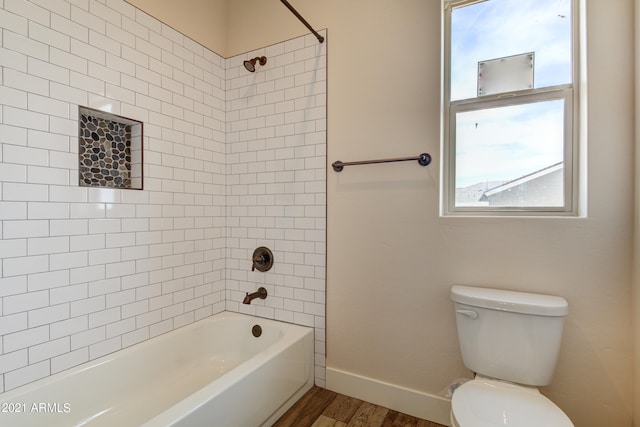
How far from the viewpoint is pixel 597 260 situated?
144 centimetres

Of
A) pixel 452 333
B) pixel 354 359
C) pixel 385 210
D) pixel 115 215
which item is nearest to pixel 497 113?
pixel 385 210

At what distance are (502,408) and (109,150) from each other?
2.33 meters

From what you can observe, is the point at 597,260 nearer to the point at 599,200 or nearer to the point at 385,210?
the point at 599,200

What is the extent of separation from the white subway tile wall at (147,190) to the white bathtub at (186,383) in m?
0.08

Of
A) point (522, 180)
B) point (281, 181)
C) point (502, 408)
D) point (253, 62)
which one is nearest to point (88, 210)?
point (281, 181)

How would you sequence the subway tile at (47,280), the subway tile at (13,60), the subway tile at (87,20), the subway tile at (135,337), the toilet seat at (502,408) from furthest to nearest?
the subway tile at (135,337), the subway tile at (87,20), the subway tile at (47,280), the subway tile at (13,60), the toilet seat at (502,408)

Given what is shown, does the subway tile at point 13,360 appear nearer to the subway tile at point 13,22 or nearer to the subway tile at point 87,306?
the subway tile at point 87,306

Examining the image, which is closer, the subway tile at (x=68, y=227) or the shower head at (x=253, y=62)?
the subway tile at (x=68, y=227)

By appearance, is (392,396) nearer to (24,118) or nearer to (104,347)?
(104,347)

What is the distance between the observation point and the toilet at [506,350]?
122cm

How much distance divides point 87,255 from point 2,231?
1.16 feet

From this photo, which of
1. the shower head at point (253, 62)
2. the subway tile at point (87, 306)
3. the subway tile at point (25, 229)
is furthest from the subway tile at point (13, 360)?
the shower head at point (253, 62)

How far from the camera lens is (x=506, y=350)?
1.43 meters

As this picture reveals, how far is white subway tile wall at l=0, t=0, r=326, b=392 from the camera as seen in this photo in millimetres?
1407
